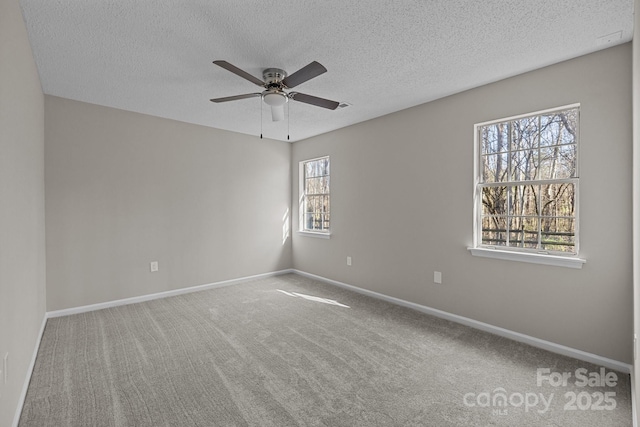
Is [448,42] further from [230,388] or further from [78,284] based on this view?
[78,284]

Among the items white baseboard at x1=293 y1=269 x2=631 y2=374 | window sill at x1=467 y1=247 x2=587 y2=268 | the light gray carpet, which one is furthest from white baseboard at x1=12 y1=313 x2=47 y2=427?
window sill at x1=467 y1=247 x2=587 y2=268

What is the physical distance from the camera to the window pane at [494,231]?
306cm

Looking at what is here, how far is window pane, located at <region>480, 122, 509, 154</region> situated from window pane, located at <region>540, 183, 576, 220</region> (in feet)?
1.85

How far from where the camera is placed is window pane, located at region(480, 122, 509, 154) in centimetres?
302

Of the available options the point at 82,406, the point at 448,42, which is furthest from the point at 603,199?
the point at 82,406

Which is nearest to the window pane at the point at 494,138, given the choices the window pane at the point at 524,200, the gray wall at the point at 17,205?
the window pane at the point at 524,200

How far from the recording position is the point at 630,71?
2.24 metres

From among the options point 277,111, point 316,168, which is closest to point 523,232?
point 277,111

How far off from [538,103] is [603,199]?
98 cm

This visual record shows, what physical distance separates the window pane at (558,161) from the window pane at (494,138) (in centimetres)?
35

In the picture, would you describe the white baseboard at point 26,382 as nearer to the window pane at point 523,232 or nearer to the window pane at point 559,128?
the window pane at point 523,232

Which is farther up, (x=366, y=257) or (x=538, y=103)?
(x=538, y=103)

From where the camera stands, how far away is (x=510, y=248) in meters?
2.98

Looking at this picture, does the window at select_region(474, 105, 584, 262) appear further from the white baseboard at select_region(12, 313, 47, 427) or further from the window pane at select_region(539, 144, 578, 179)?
the white baseboard at select_region(12, 313, 47, 427)
